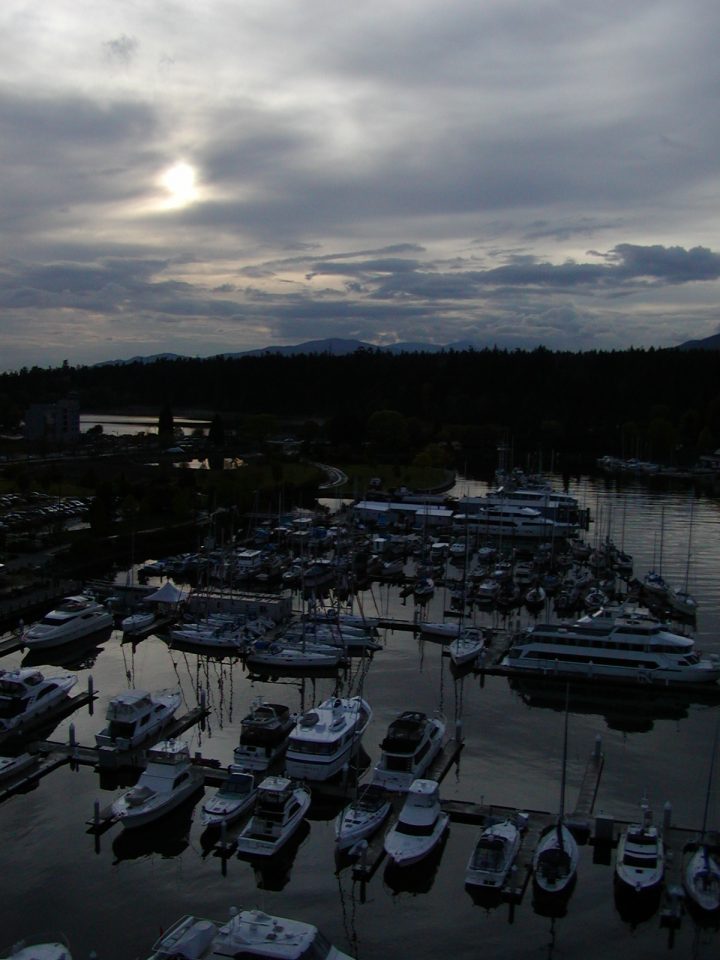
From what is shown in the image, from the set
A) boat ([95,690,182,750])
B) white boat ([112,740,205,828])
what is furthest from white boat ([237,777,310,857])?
boat ([95,690,182,750])

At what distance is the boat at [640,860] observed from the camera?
11.1 meters

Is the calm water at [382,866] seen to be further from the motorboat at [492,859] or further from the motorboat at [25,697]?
the motorboat at [25,697]

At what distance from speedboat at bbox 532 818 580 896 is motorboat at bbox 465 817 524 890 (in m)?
0.34

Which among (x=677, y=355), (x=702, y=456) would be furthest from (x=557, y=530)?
(x=677, y=355)

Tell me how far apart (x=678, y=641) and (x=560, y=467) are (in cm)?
4550

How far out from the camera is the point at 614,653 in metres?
19.4

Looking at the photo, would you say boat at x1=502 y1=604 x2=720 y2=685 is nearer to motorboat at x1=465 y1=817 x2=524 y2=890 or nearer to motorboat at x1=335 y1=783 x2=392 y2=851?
motorboat at x1=335 y1=783 x2=392 y2=851

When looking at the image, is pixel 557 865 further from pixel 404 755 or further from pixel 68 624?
pixel 68 624

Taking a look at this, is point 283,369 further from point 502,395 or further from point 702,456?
point 702,456

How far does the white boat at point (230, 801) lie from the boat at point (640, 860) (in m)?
5.16

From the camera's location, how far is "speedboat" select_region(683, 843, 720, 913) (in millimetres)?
10727

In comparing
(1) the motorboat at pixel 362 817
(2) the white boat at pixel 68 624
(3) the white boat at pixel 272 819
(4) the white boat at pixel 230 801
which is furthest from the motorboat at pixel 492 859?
(2) the white boat at pixel 68 624

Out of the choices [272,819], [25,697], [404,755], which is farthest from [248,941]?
[25,697]

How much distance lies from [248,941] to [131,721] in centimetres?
653
